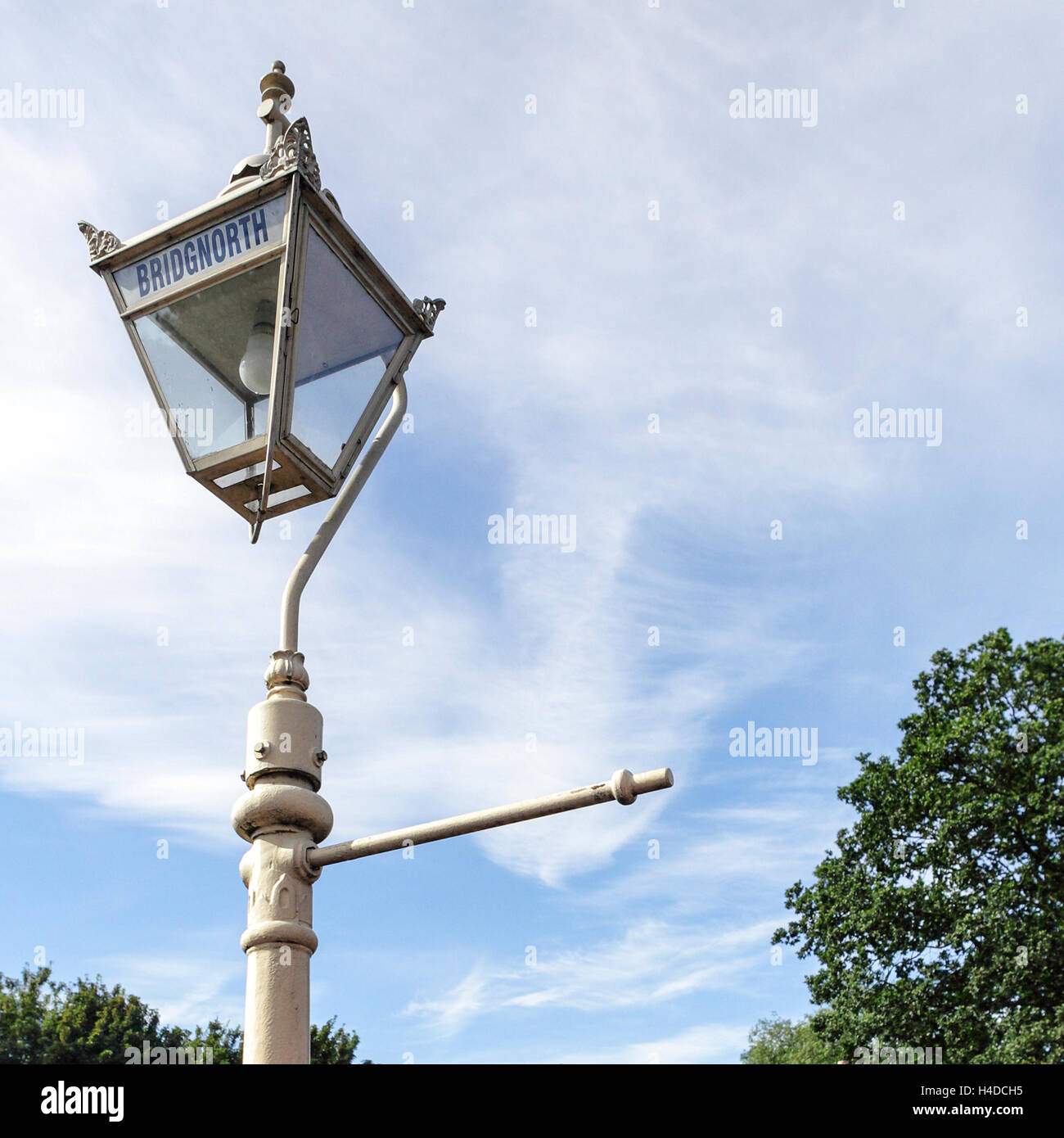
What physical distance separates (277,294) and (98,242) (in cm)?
90

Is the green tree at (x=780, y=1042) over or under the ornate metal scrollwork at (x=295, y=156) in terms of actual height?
under

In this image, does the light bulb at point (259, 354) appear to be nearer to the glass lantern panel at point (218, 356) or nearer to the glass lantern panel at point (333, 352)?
the glass lantern panel at point (218, 356)

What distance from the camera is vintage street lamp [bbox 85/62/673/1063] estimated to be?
3.86m

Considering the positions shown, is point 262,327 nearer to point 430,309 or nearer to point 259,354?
point 259,354

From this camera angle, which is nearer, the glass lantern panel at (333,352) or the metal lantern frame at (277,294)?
the metal lantern frame at (277,294)

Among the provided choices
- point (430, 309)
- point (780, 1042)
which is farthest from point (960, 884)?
point (780, 1042)

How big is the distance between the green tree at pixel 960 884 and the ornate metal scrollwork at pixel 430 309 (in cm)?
2312

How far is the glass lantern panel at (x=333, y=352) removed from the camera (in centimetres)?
430

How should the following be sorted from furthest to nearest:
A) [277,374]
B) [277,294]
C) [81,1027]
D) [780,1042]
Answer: [780,1042] < [81,1027] < [277,294] < [277,374]

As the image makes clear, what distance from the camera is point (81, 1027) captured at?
44094 mm

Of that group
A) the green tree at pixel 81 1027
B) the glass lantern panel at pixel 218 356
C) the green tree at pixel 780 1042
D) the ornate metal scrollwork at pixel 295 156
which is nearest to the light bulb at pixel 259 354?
the glass lantern panel at pixel 218 356

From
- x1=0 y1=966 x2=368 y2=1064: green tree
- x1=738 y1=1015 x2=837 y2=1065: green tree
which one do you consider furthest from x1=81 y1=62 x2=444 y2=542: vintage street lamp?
x1=738 y1=1015 x2=837 y2=1065: green tree
